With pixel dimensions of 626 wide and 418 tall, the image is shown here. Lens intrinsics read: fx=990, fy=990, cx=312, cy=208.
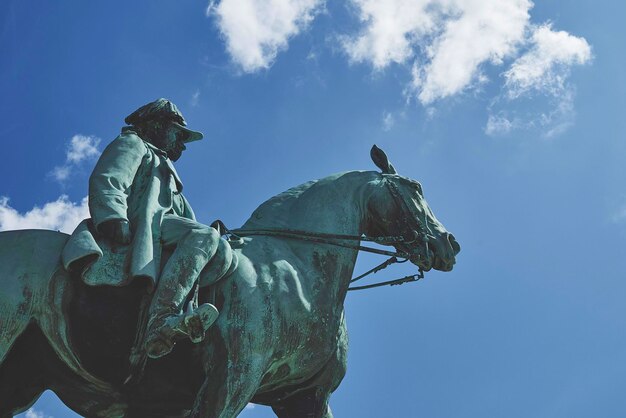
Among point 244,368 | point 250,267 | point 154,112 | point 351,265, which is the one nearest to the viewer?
point 244,368

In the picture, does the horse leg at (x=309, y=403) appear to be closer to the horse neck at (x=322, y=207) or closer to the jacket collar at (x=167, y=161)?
the horse neck at (x=322, y=207)

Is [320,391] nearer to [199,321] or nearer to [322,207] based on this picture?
[322,207]

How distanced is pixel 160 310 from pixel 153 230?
884 mm

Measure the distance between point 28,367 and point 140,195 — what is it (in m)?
1.81

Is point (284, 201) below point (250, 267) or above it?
above

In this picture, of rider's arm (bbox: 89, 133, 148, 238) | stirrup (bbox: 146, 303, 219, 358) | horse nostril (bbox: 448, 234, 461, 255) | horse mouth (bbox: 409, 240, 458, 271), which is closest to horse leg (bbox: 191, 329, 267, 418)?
stirrup (bbox: 146, 303, 219, 358)

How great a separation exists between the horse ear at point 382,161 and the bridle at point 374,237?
31 centimetres

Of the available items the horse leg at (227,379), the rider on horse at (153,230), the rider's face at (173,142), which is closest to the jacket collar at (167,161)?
the rider on horse at (153,230)

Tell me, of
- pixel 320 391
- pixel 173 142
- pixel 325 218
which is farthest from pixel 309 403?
pixel 173 142

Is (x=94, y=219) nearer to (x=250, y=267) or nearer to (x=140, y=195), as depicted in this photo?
(x=140, y=195)

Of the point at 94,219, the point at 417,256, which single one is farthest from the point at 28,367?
the point at 417,256

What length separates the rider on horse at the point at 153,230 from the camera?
7895mm

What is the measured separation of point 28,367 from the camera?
8383mm

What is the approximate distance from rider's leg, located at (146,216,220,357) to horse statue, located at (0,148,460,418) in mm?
345
